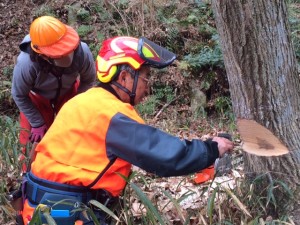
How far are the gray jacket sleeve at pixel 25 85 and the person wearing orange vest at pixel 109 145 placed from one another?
1525mm

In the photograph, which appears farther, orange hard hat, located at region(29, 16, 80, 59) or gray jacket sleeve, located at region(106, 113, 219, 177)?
orange hard hat, located at region(29, 16, 80, 59)

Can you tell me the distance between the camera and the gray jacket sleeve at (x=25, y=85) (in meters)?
4.09

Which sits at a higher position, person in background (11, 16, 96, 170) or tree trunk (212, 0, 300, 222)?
tree trunk (212, 0, 300, 222)

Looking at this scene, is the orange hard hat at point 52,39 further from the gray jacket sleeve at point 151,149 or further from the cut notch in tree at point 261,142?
the cut notch in tree at point 261,142

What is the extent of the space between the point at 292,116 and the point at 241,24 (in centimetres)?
62

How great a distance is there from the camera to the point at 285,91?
104 inches

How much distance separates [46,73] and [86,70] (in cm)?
44

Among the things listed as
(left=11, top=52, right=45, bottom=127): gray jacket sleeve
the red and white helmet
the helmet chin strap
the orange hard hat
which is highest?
the red and white helmet

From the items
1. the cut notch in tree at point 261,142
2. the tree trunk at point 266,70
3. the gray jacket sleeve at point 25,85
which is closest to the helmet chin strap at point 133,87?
the tree trunk at point 266,70

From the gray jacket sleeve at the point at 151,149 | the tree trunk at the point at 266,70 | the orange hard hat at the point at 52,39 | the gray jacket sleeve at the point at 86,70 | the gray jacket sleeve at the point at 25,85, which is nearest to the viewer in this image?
the gray jacket sleeve at the point at 151,149

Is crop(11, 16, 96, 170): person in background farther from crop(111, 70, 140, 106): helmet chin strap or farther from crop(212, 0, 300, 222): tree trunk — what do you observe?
crop(212, 0, 300, 222): tree trunk

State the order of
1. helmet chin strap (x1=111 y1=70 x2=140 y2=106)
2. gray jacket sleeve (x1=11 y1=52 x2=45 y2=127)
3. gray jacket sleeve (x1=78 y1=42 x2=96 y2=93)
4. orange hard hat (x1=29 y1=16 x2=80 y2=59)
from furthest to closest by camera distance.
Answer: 1. gray jacket sleeve (x1=78 y1=42 x2=96 y2=93)
2. gray jacket sleeve (x1=11 y1=52 x2=45 y2=127)
3. orange hard hat (x1=29 y1=16 x2=80 y2=59)
4. helmet chin strap (x1=111 y1=70 x2=140 y2=106)

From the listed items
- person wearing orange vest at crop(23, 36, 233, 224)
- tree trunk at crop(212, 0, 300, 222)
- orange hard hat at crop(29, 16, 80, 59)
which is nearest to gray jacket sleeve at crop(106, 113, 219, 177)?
person wearing orange vest at crop(23, 36, 233, 224)

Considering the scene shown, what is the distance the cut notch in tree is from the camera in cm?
262
